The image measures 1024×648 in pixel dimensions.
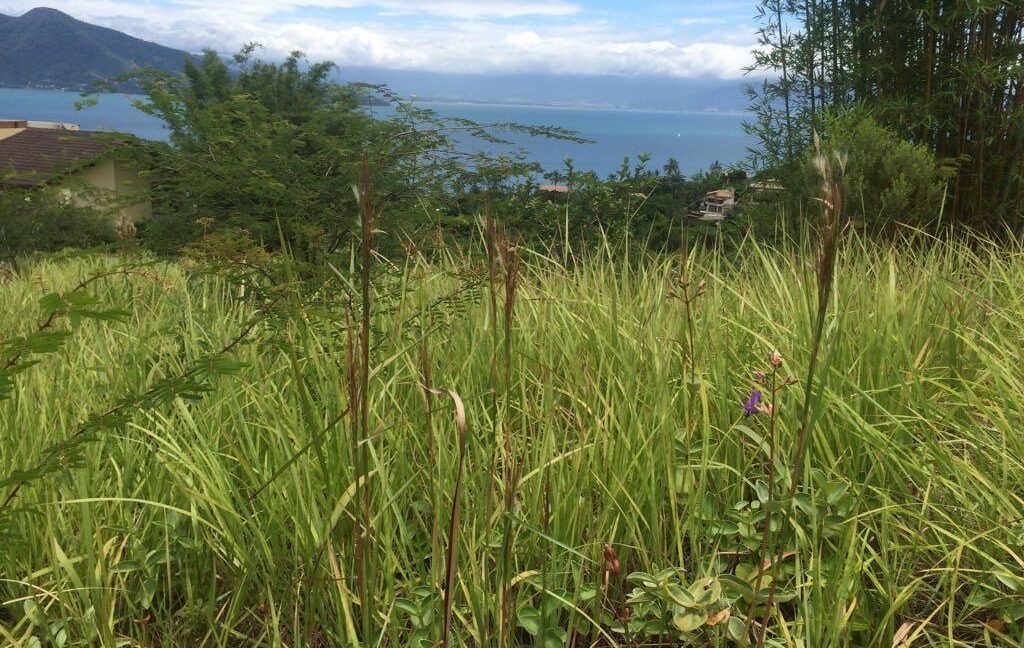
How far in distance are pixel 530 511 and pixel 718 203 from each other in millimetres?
5994

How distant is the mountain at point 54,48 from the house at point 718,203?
139 meters

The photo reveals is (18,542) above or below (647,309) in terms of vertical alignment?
below

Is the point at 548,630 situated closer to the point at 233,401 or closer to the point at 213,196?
the point at 233,401

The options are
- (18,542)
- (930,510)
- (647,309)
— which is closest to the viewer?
(18,542)

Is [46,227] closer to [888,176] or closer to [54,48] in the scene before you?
[888,176]

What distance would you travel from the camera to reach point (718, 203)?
7137 millimetres

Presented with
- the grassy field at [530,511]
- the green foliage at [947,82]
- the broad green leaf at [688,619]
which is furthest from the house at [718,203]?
the broad green leaf at [688,619]

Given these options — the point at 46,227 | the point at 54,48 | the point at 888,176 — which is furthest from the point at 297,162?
the point at 54,48

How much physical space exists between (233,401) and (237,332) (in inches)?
38.0

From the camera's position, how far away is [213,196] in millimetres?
5809

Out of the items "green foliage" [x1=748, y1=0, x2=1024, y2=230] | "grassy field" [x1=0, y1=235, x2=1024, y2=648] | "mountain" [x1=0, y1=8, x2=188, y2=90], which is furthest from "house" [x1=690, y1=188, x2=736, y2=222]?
"mountain" [x1=0, y1=8, x2=188, y2=90]

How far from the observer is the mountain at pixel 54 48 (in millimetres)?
140500

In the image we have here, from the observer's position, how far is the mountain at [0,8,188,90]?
461 feet

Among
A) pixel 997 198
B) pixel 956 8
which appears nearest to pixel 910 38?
pixel 956 8
